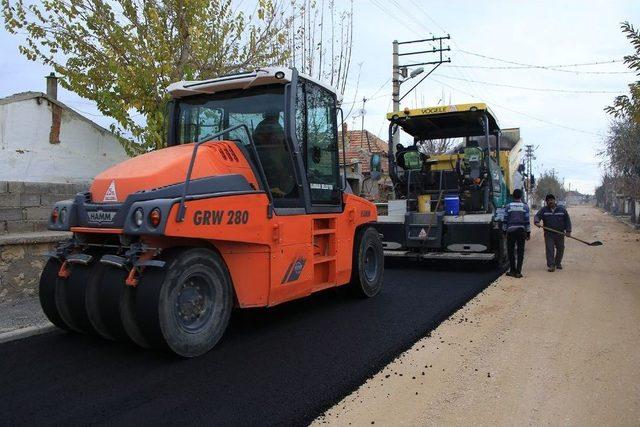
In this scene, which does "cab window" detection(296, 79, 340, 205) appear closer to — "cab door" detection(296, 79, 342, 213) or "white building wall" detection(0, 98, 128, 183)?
"cab door" detection(296, 79, 342, 213)

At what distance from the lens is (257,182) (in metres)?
5.04

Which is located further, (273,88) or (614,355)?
(273,88)

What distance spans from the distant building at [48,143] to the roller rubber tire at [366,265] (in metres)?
7.13

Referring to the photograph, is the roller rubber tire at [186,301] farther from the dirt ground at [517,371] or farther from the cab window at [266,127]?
the dirt ground at [517,371]

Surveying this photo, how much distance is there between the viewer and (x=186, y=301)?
4.43m

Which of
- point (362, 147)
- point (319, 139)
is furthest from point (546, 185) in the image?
point (319, 139)

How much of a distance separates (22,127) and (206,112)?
265 inches

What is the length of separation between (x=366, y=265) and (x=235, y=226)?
2.86 meters

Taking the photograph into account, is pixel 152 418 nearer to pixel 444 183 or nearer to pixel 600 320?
A: pixel 600 320

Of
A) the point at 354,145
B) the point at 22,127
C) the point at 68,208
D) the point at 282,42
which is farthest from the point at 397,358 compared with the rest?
the point at 354,145

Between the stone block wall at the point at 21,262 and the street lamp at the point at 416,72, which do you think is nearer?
the stone block wall at the point at 21,262

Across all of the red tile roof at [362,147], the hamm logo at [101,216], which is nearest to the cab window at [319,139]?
the hamm logo at [101,216]

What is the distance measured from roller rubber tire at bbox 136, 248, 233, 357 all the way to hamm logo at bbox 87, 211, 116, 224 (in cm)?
56

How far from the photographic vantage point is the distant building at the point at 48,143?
10.3m
